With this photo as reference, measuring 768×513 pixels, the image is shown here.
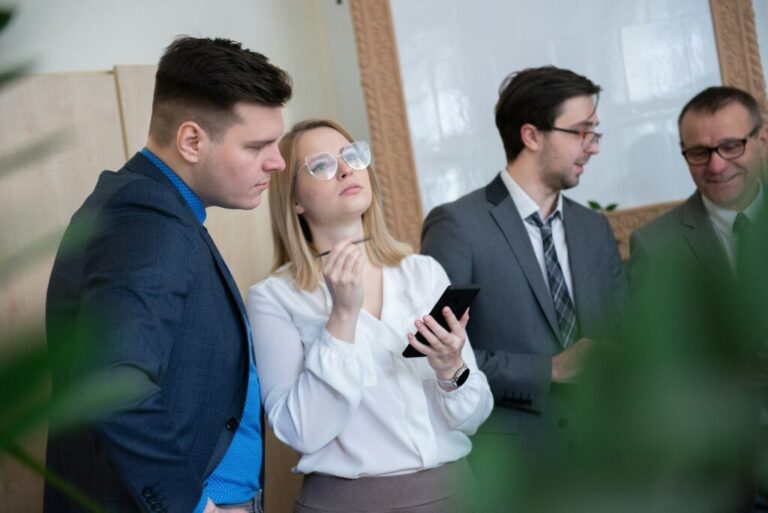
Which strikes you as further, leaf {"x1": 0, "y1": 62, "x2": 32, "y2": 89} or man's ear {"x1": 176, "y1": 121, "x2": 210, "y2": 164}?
man's ear {"x1": 176, "y1": 121, "x2": 210, "y2": 164}

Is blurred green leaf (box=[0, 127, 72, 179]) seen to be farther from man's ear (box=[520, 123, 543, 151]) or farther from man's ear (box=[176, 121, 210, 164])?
man's ear (box=[520, 123, 543, 151])

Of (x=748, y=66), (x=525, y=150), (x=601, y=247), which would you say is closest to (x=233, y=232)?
(x=525, y=150)

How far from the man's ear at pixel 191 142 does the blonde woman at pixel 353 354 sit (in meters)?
0.38

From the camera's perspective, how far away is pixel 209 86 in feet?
6.20

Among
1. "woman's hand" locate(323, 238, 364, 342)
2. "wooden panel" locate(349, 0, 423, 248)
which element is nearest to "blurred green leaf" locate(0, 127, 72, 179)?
"woman's hand" locate(323, 238, 364, 342)

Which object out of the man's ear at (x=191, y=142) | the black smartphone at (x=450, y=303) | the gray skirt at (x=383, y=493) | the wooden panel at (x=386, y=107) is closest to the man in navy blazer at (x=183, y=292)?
the man's ear at (x=191, y=142)

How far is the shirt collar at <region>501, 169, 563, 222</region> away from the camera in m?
2.86

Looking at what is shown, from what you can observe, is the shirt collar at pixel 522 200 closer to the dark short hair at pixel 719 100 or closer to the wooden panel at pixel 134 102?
the dark short hair at pixel 719 100

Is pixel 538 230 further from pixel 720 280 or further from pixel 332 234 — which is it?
pixel 720 280

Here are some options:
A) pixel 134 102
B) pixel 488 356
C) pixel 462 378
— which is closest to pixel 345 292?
pixel 462 378

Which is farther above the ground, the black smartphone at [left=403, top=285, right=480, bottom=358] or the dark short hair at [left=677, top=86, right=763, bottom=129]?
the dark short hair at [left=677, top=86, right=763, bottom=129]

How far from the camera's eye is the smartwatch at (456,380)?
6.86ft

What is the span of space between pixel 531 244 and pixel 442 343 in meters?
0.84

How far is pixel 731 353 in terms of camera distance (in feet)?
0.71
